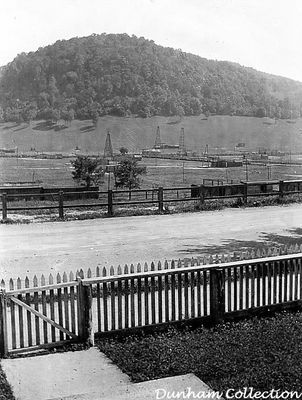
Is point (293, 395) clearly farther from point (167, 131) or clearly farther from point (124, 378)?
point (167, 131)

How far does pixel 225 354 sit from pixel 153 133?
5119 inches

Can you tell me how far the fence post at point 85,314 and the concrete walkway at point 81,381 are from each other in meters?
0.39

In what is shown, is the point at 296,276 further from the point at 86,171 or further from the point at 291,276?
the point at 86,171

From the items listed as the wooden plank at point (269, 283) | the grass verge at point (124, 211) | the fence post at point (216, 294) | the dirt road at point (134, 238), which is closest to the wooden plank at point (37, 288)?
the fence post at point (216, 294)

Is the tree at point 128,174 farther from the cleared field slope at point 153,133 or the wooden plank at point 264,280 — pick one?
the cleared field slope at point 153,133

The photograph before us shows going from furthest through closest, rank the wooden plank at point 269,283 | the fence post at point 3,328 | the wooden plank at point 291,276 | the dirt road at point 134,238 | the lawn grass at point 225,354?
1. the dirt road at point 134,238
2. the wooden plank at point 291,276
3. the wooden plank at point 269,283
4. the fence post at point 3,328
5. the lawn grass at point 225,354

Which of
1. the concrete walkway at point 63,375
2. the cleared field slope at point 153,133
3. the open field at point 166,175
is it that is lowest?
the concrete walkway at point 63,375

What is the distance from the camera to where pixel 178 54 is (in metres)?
145

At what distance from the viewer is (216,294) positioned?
793 centimetres

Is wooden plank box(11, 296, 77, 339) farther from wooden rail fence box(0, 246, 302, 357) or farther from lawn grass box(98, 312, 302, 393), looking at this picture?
lawn grass box(98, 312, 302, 393)

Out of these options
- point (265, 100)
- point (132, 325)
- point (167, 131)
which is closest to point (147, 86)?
point (167, 131)

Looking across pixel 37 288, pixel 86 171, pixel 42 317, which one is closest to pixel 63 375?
pixel 42 317

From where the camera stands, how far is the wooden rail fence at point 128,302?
699 centimetres

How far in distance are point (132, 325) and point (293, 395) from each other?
270cm
